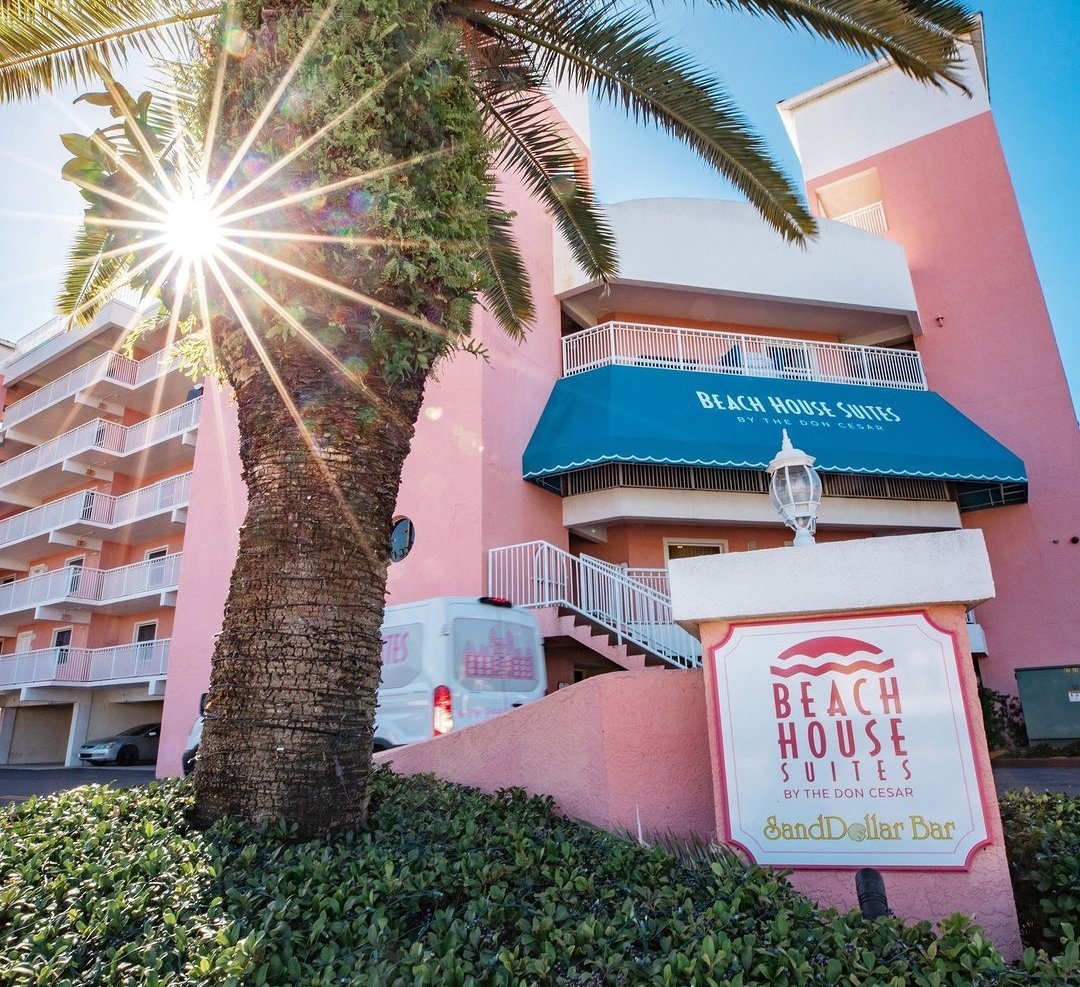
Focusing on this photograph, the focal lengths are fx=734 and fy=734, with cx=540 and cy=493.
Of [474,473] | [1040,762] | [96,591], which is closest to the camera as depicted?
[1040,762]

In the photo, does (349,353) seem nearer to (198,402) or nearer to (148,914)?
(148,914)

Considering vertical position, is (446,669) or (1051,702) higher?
(446,669)

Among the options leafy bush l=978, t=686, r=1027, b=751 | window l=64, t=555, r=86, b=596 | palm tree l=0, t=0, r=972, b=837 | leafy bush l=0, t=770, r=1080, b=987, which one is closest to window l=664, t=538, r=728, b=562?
leafy bush l=978, t=686, r=1027, b=751

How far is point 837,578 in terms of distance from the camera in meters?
3.51

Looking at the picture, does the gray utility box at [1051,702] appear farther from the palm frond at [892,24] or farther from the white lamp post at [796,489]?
the palm frond at [892,24]

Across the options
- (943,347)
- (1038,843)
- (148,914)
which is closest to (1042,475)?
(943,347)

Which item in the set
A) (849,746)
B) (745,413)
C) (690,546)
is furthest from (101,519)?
(849,746)

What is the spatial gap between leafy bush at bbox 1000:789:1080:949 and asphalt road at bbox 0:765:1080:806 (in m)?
1.92

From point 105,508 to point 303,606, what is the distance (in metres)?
21.4

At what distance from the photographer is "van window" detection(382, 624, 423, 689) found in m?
7.79

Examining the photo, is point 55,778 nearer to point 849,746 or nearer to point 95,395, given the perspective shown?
point 95,395

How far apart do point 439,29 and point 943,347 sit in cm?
1421

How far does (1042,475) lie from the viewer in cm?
1392

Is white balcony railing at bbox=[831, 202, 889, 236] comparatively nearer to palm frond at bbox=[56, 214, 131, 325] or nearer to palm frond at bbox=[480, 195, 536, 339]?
palm frond at bbox=[480, 195, 536, 339]
